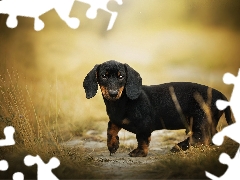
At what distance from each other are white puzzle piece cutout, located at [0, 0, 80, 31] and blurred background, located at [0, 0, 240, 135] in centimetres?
5

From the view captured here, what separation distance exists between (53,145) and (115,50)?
99 cm

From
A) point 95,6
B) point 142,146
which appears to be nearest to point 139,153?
point 142,146

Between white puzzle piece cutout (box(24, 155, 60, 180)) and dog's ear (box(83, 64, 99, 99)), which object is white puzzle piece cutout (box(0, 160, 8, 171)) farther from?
dog's ear (box(83, 64, 99, 99))

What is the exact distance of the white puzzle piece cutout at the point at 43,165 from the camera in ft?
14.3

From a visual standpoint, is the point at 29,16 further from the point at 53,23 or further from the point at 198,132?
the point at 198,132

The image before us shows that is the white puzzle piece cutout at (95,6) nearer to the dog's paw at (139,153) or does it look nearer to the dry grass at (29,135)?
the dry grass at (29,135)

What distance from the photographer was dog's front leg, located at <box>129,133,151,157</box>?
464 cm

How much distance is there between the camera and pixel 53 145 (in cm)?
467

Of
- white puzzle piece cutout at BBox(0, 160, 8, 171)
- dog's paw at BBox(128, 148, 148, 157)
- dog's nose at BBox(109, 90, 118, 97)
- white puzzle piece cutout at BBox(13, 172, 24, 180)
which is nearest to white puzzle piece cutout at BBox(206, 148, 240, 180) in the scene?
dog's paw at BBox(128, 148, 148, 157)

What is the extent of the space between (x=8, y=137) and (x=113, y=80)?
102cm

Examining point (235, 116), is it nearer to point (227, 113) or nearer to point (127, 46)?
point (227, 113)

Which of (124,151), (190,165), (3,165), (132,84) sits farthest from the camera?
(124,151)

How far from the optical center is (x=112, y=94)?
441 centimetres

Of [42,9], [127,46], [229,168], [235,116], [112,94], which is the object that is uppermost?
[42,9]
